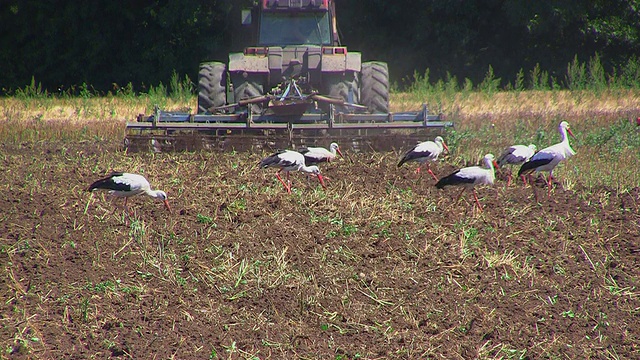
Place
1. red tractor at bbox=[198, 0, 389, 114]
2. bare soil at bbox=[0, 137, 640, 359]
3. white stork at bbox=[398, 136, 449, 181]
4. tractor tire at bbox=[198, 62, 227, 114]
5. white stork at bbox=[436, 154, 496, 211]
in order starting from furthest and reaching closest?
1. tractor tire at bbox=[198, 62, 227, 114]
2. red tractor at bbox=[198, 0, 389, 114]
3. white stork at bbox=[398, 136, 449, 181]
4. white stork at bbox=[436, 154, 496, 211]
5. bare soil at bbox=[0, 137, 640, 359]

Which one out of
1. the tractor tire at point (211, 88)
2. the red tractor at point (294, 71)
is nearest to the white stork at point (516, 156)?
the red tractor at point (294, 71)

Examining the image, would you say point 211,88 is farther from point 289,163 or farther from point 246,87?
point 289,163

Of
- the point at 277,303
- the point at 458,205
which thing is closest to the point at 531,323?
the point at 277,303

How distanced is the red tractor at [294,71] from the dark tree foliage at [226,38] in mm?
13176

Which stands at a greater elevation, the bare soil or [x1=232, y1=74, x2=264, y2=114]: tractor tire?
[x1=232, y1=74, x2=264, y2=114]: tractor tire

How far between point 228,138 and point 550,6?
17.5m

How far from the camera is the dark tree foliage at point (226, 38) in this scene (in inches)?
1136

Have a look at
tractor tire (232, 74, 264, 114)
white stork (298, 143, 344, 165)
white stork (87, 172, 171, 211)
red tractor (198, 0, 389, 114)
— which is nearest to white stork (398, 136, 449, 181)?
white stork (298, 143, 344, 165)

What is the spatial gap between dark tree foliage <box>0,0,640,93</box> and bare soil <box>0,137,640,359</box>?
19190 mm

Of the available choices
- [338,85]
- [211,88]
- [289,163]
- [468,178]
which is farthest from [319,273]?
[211,88]

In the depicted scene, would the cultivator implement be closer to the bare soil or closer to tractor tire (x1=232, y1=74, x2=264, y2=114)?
tractor tire (x1=232, y1=74, x2=264, y2=114)

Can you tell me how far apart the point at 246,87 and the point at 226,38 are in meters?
15.3

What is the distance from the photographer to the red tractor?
14.6m

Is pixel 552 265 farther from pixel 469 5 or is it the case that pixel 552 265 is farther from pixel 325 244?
pixel 469 5
